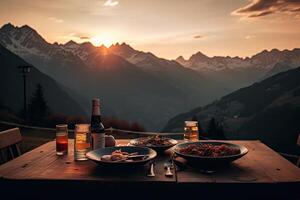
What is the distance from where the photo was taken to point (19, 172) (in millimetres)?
2152

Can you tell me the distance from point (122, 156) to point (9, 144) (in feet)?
4.15

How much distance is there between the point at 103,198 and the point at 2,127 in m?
18.8

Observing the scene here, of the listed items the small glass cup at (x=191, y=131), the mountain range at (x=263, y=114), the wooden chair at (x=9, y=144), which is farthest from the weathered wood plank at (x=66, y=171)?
the mountain range at (x=263, y=114)

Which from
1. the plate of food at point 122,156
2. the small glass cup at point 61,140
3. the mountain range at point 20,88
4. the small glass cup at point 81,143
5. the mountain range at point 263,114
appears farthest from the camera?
the mountain range at point 20,88

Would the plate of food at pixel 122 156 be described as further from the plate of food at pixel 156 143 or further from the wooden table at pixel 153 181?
the plate of food at pixel 156 143

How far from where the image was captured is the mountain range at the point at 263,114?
356 ft

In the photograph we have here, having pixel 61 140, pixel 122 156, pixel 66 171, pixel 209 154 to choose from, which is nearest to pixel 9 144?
pixel 61 140

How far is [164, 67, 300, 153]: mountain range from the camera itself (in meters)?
108

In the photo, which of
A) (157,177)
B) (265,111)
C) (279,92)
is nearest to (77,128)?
(157,177)

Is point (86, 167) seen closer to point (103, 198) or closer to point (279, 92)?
point (103, 198)

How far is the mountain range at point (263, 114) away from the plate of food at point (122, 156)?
91.6 meters

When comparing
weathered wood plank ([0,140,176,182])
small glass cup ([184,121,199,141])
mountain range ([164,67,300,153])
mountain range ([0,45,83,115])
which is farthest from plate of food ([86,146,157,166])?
mountain range ([0,45,83,115])

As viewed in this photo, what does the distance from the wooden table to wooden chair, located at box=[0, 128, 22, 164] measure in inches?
26.1

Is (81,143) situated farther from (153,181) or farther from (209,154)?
(209,154)
